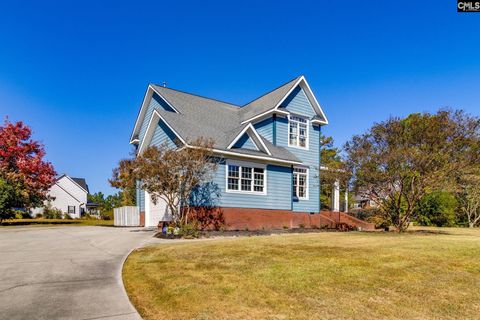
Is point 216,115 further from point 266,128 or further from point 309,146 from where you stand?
point 309,146

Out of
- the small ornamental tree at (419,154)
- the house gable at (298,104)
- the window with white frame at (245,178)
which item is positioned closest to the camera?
the small ornamental tree at (419,154)

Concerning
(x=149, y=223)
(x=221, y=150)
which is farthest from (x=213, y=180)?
(x=149, y=223)

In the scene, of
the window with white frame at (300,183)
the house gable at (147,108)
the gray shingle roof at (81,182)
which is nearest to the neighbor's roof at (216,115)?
the house gable at (147,108)

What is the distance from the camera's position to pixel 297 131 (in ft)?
83.0

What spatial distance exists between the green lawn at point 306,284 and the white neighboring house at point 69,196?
179ft

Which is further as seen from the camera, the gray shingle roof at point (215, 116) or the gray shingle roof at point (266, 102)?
the gray shingle roof at point (266, 102)

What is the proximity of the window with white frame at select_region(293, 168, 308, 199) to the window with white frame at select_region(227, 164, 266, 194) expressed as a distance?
3.64m

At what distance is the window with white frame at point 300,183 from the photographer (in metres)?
24.1

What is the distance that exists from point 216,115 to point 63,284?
19.3 meters

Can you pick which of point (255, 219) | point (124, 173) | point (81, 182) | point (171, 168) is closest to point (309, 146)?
point (255, 219)

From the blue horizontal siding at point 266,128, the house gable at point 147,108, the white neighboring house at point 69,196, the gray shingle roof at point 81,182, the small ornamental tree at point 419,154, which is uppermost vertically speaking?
the house gable at point 147,108

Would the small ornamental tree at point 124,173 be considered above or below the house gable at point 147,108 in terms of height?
below

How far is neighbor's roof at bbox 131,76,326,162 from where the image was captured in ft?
65.1

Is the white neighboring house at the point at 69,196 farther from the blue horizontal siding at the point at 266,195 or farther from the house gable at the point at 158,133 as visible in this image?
the blue horizontal siding at the point at 266,195
